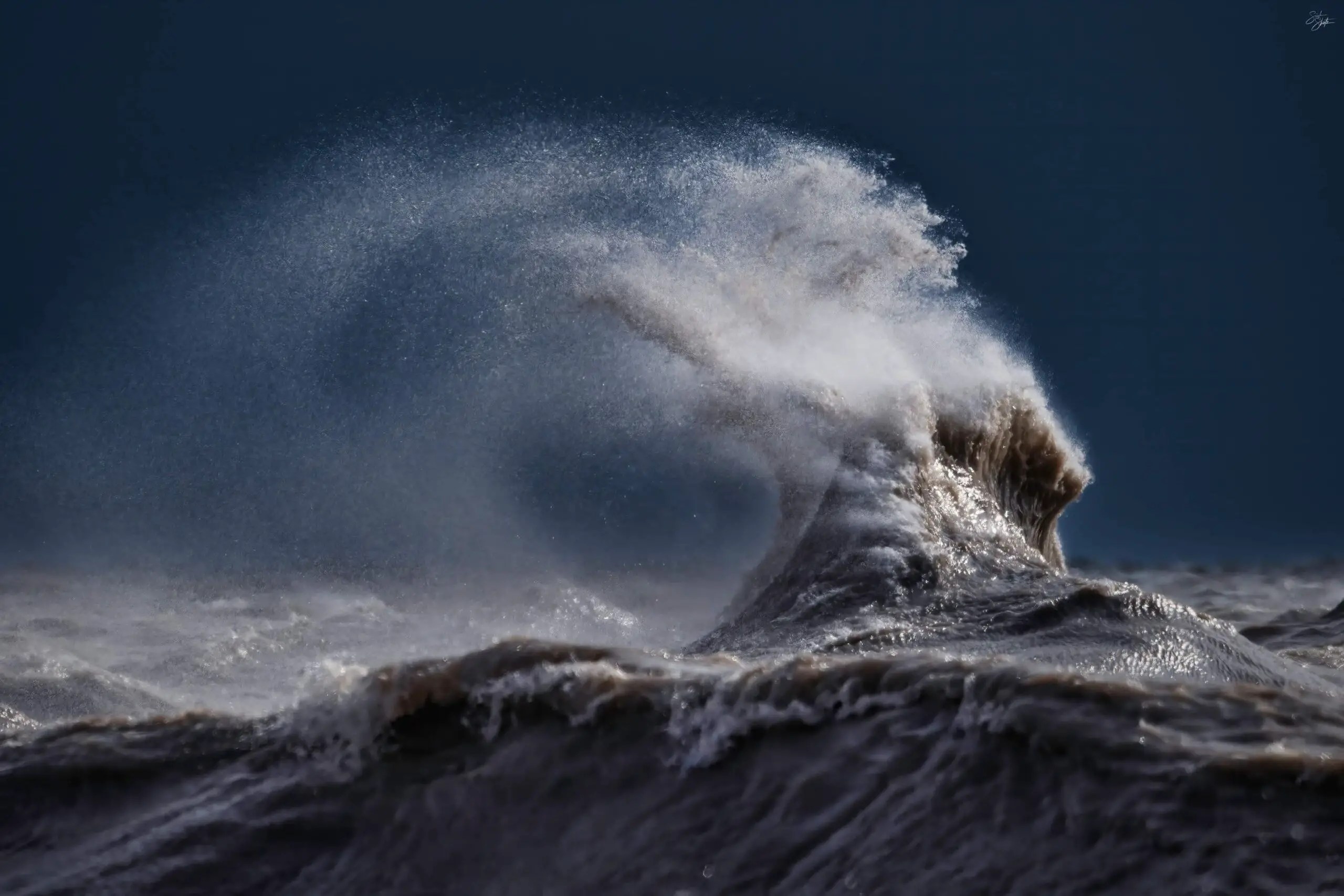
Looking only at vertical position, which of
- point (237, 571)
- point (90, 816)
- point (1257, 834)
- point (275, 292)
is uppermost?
point (275, 292)

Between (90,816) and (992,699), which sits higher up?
(992,699)

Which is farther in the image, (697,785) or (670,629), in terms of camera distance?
(670,629)

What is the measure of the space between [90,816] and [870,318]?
13.4ft

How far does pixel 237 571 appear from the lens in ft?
26.3

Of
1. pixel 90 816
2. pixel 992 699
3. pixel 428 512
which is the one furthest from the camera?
pixel 428 512

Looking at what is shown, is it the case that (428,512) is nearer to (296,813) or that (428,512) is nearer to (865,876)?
(296,813)

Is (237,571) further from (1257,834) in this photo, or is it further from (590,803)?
(1257,834)

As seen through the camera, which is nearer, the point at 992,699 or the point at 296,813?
the point at 992,699

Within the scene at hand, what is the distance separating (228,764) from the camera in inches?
118

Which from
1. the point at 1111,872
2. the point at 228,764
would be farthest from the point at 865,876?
the point at 228,764

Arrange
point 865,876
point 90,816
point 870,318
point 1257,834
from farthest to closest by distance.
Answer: point 870,318 → point 90,816 → point 865,876 → point 1257,834

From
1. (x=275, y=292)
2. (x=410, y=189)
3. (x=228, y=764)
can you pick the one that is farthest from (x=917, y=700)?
(x=275, y=292)

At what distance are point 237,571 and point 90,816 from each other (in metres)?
5.28

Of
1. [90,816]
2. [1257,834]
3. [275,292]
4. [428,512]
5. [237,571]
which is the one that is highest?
[275,292]
